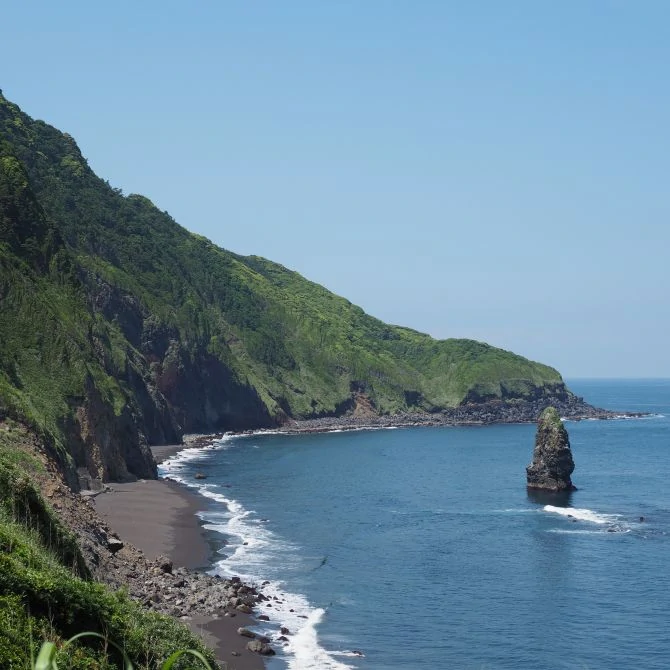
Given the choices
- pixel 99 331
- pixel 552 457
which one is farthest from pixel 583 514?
pixel 99 331

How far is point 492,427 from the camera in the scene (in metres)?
198

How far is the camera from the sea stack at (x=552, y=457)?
321 feet

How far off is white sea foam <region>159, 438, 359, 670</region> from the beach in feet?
5.30

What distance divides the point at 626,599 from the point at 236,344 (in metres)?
152

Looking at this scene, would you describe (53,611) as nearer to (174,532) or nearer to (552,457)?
(174,532)

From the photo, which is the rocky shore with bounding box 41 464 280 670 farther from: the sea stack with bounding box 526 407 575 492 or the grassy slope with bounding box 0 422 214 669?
the sea stack with bounding box 526 407 575 492

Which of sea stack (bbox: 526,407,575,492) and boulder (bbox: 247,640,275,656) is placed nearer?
boulder (bbox: 247,640,275,656)

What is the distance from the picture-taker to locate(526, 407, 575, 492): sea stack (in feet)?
321

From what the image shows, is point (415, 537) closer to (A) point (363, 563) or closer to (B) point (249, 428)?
(A) point (363, 563)

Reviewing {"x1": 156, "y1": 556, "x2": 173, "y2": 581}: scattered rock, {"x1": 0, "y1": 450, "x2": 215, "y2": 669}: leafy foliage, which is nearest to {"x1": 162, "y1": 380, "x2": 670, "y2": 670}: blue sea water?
{"x1": 156, "y1": 556, "x2": 173, "y2": 581}: scattered rock

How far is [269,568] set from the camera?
59625 mm

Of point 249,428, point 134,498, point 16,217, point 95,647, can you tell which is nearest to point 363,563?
point 134,498

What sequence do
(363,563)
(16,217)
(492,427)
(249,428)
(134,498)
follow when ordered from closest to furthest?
(363,563)
(134,498)
(16,217)
(249,428)
(492,427)

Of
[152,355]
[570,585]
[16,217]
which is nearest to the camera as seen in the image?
[570,585]
